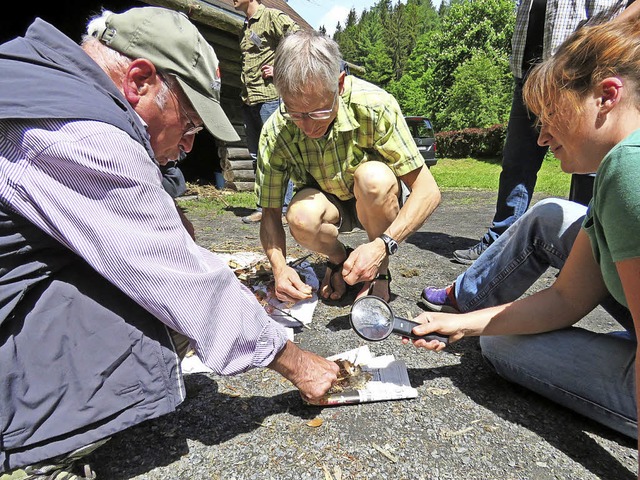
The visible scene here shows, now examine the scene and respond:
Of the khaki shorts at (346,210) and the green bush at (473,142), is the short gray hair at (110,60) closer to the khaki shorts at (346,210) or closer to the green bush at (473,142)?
the khaki shorts at (346,210)

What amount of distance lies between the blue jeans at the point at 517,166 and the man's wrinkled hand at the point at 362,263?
158 cm

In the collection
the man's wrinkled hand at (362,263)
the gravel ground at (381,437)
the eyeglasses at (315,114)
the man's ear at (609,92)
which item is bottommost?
the gravel ground at (381,437)

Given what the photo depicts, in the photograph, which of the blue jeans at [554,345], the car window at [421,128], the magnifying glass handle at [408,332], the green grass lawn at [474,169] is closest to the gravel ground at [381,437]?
the blue jeans at [554,345]

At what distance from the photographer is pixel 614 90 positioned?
4.00 ft

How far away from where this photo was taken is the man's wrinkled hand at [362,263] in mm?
2125

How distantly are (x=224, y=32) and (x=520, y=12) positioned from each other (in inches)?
202

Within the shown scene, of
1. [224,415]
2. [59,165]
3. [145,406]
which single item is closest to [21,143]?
[59,165]

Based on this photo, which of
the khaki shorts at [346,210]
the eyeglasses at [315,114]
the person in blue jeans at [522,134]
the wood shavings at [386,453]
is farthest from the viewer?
the person in blue jeans at [522,134]

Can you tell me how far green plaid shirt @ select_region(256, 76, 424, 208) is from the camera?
2328mm

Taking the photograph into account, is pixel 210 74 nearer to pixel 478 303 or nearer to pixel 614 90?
pixel 614 90

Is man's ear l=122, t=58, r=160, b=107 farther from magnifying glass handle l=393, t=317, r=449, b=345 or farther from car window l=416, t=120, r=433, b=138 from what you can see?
car window l=416, t=120, r=433, b=138

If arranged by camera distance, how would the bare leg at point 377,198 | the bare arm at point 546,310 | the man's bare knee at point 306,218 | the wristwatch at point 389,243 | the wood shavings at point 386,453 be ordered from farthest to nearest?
the man's bare knee at point 306,218
the bare leg at point 377,198
the wristwatch at point 389,243
the bare arm at point 546,310
the wood shavings at point 386,453

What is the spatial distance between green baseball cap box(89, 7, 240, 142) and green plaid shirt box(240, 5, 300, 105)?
361cm

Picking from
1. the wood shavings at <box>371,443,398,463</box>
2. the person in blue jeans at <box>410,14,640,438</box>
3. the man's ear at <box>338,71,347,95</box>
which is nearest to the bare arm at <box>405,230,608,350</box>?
the person in blue jeans at <box>410,14,640,438</box>
